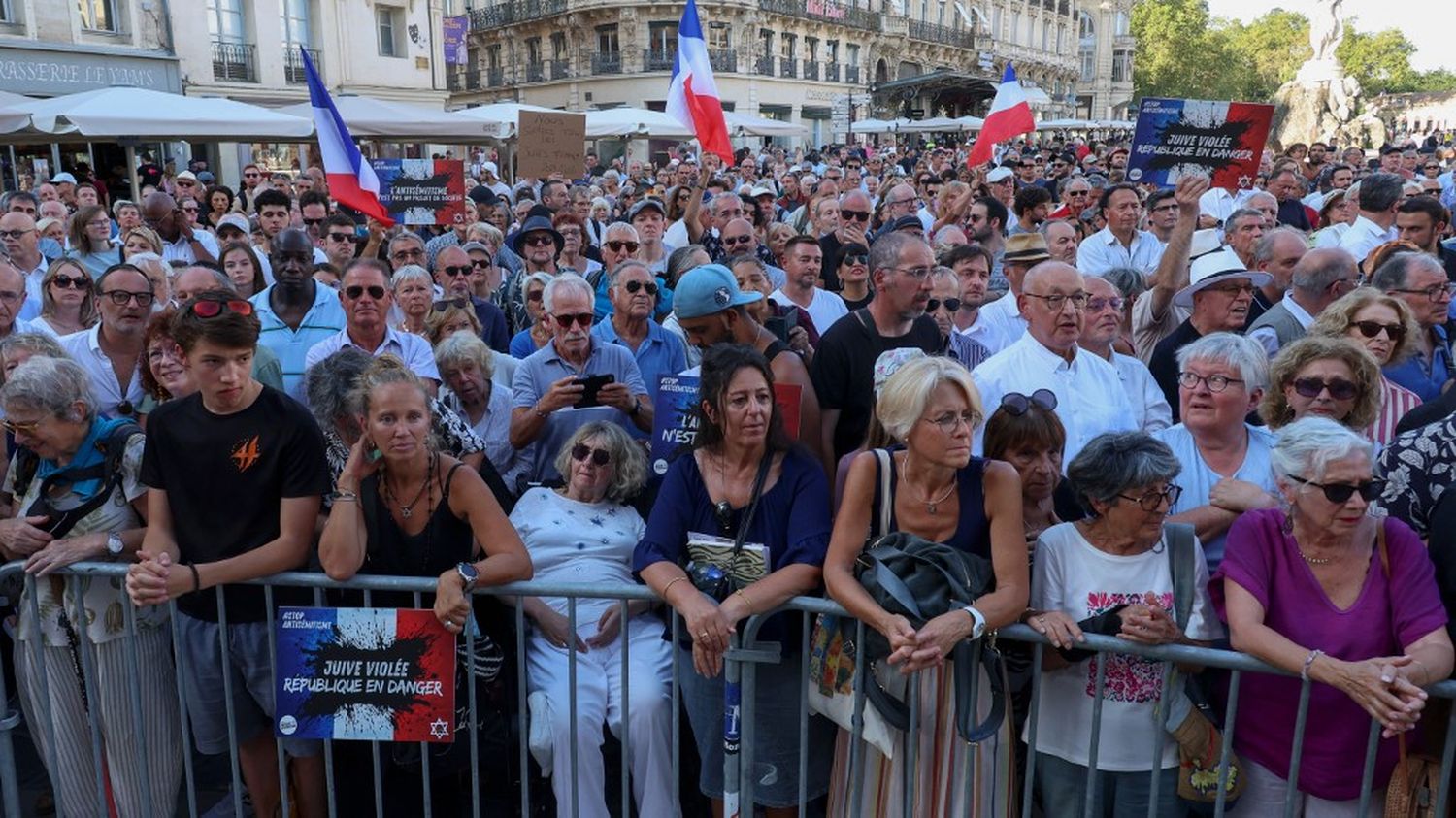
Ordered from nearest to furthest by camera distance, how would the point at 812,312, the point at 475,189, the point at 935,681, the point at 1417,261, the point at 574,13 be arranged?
the point at 935,681, the point at 1417,261, the point at 812,312, the point at 475,189, the point at 574,13

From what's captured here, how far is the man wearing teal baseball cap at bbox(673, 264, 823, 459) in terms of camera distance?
3.98 m

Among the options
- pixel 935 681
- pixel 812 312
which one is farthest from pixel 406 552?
pixel 812 312

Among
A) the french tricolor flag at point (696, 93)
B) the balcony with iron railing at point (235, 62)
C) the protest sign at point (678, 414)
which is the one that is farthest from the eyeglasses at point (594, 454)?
the balcony with iron railing at point (235, 62)

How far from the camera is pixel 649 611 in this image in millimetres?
3787

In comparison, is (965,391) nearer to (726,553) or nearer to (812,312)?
(726,553)

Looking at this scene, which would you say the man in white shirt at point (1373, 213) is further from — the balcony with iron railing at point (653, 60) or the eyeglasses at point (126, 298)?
the balcony with iron railing at point (653, 60)

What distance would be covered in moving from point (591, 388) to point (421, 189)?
15.2ft

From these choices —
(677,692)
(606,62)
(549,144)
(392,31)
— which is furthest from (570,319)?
(606,62)

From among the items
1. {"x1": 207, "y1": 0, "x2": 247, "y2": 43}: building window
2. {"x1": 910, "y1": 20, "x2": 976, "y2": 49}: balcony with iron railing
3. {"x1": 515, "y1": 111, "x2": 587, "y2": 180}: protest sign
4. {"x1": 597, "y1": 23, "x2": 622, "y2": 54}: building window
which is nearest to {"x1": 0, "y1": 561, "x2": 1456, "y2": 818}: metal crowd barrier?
{"x1": 515, "y1": 111, "x2": 587, "y2": 180}: protest sign

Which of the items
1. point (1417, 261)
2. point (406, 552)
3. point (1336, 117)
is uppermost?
point (1336, 117)

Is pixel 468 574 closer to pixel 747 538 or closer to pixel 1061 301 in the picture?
pixel 747 538

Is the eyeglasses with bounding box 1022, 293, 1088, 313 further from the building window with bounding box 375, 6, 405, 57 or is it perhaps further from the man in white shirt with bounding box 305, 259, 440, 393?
the building window with bounding box 375, 6, 405, 57

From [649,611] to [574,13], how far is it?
45.6 metres

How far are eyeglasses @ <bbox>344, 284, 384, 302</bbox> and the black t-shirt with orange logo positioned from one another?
1498 mm
